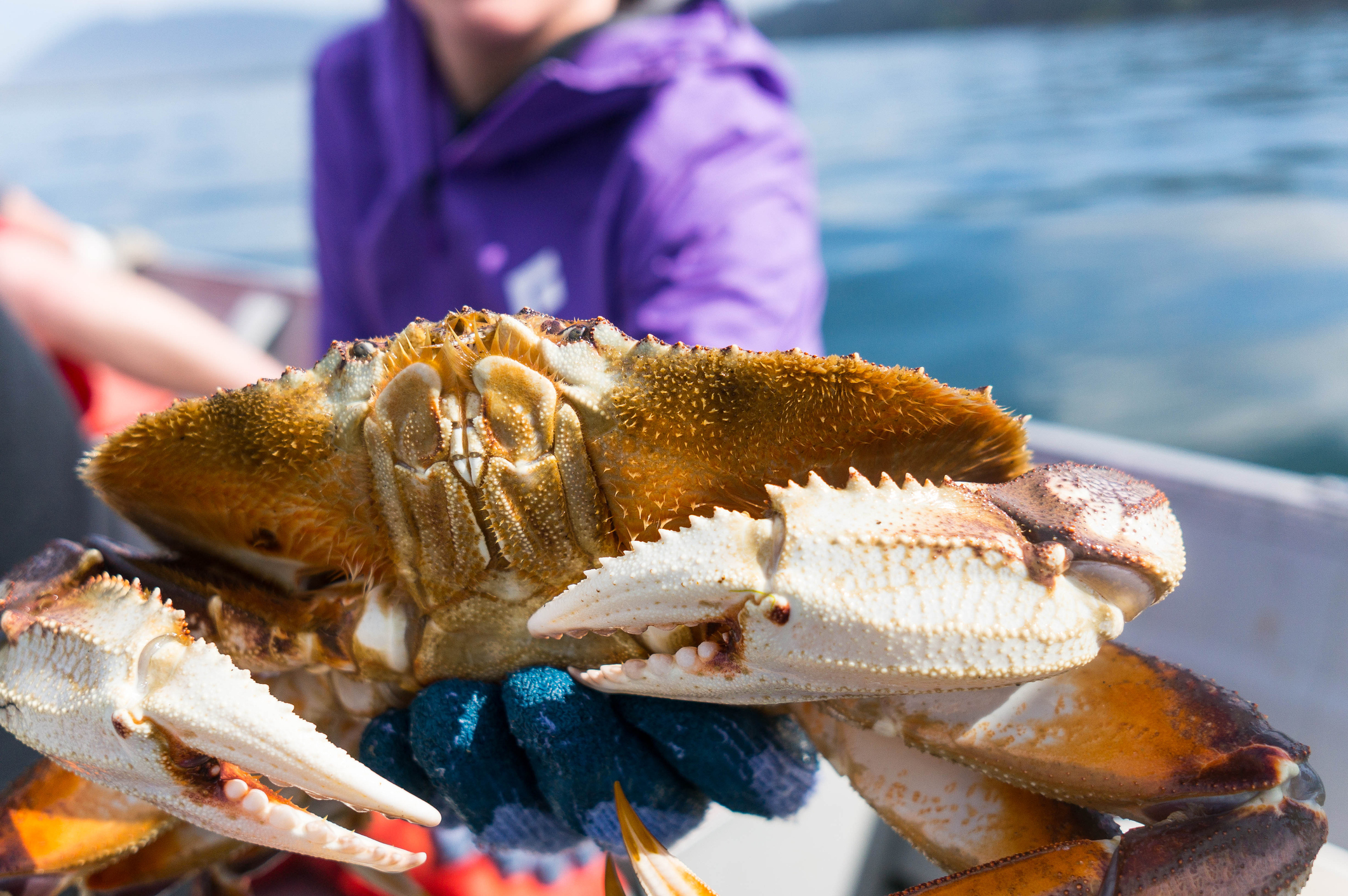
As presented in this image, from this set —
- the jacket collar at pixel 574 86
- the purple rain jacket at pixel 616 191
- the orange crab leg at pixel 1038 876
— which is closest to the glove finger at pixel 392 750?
the orange crab leg at pixel 1038 876

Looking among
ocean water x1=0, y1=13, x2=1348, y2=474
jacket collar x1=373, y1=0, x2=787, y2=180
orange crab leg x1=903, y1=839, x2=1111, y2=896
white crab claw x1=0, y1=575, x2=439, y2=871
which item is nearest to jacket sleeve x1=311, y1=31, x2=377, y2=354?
jacket collar x1=373, y1=0, x2=787, y2=180

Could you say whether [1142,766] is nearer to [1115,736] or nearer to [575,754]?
[1115,736]

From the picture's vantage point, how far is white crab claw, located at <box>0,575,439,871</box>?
908mm

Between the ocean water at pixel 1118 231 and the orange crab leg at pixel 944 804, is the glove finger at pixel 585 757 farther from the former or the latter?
the ocean water at pixel 1118 231

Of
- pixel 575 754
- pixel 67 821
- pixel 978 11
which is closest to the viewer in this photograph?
pixel 575 754

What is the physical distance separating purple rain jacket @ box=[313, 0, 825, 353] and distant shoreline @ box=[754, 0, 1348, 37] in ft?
35.0

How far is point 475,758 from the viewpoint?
3.92 feet

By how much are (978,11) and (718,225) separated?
1348 cm

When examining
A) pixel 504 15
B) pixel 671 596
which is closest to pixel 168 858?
pixel 671 596

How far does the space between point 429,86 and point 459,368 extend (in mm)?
2308

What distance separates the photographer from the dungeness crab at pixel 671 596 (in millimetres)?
869

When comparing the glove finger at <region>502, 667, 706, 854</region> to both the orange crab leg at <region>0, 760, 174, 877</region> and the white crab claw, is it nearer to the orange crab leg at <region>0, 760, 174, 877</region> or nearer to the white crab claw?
the white crab claw

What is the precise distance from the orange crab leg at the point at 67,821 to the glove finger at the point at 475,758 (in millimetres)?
542

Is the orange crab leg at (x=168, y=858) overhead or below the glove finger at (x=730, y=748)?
below
